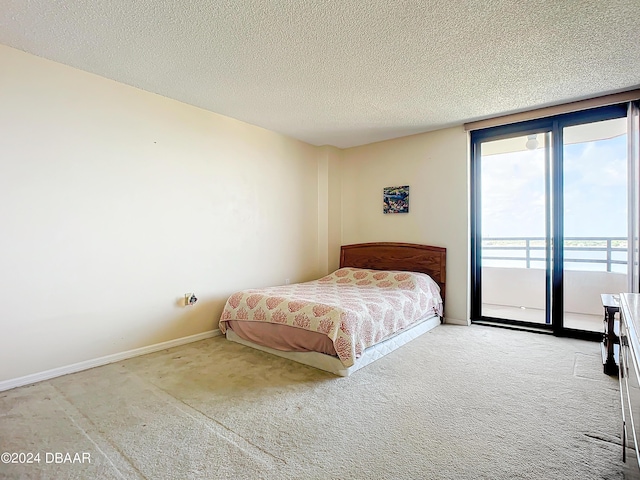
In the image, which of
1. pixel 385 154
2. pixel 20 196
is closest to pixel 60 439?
pixel 20 196

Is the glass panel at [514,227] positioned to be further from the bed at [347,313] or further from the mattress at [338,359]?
the mattress at [338,359]

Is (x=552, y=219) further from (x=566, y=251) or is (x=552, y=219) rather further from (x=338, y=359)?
(x=338, y=359)

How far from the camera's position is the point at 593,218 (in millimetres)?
3686

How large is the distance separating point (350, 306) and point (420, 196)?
7.62ft

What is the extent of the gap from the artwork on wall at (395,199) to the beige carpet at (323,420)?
2.32 metres

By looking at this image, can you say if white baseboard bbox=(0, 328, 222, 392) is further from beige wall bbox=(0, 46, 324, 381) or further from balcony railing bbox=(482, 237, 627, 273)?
balcony railing bbox=(482, 237, 627, 273)

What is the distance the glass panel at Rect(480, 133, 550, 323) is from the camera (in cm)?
405

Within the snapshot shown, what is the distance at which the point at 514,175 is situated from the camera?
4.23 metres

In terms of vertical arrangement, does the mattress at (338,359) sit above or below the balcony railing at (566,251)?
below

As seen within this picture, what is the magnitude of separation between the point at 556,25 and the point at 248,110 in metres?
2.80

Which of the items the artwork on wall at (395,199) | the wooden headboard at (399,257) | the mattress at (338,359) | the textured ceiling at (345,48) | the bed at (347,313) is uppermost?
the textured ceiling at (345,48)

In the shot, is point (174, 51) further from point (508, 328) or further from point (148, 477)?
point (508, 328)

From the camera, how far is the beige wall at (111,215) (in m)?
2.57

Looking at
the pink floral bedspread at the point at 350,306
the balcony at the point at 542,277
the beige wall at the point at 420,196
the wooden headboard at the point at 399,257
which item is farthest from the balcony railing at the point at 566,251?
the pink floral bedspread at the point at 350,306
